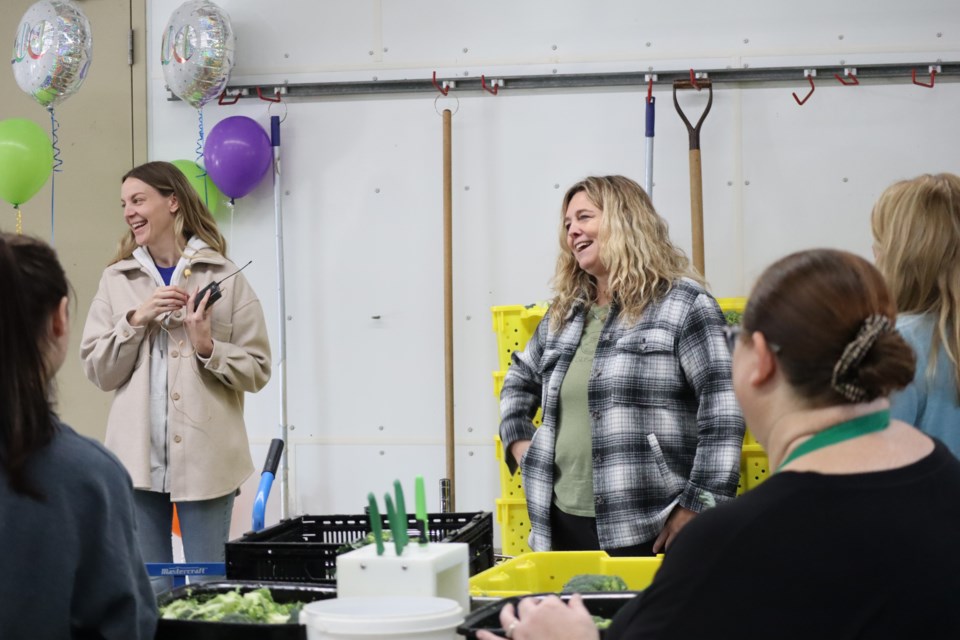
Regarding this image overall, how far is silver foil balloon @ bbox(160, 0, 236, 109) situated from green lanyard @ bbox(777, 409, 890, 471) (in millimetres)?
3152

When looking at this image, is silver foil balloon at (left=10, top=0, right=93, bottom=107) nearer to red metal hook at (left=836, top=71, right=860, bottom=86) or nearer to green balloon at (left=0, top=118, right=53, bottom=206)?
green balloon at (left=0, top=118, right=53, bottom=206)

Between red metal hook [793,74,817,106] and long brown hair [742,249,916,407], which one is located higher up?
red metal hook [793,74,817,106]

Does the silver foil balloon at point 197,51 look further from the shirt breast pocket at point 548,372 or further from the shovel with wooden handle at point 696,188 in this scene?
the shirt breast pocket at point 548,372

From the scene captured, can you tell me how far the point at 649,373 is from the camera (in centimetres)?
242

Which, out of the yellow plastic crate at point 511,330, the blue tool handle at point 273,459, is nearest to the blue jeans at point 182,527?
the blue tool handle at point 273,459

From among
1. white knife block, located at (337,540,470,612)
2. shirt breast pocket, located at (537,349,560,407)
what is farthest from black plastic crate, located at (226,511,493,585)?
shirt breast pocket, located at (537,349,560,407)

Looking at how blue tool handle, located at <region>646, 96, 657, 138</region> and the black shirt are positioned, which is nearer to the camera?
the black shirt

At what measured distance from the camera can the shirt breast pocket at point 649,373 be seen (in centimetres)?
241

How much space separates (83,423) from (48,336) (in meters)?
3.06

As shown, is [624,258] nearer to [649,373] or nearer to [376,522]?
[649,373]

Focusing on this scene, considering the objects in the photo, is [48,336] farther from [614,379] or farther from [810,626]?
[614,379]

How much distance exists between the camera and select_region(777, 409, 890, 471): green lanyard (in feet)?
3.87

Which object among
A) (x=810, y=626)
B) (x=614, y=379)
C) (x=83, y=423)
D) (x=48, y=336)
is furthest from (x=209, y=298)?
(x=810, y=626)

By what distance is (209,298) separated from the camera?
281 cm
